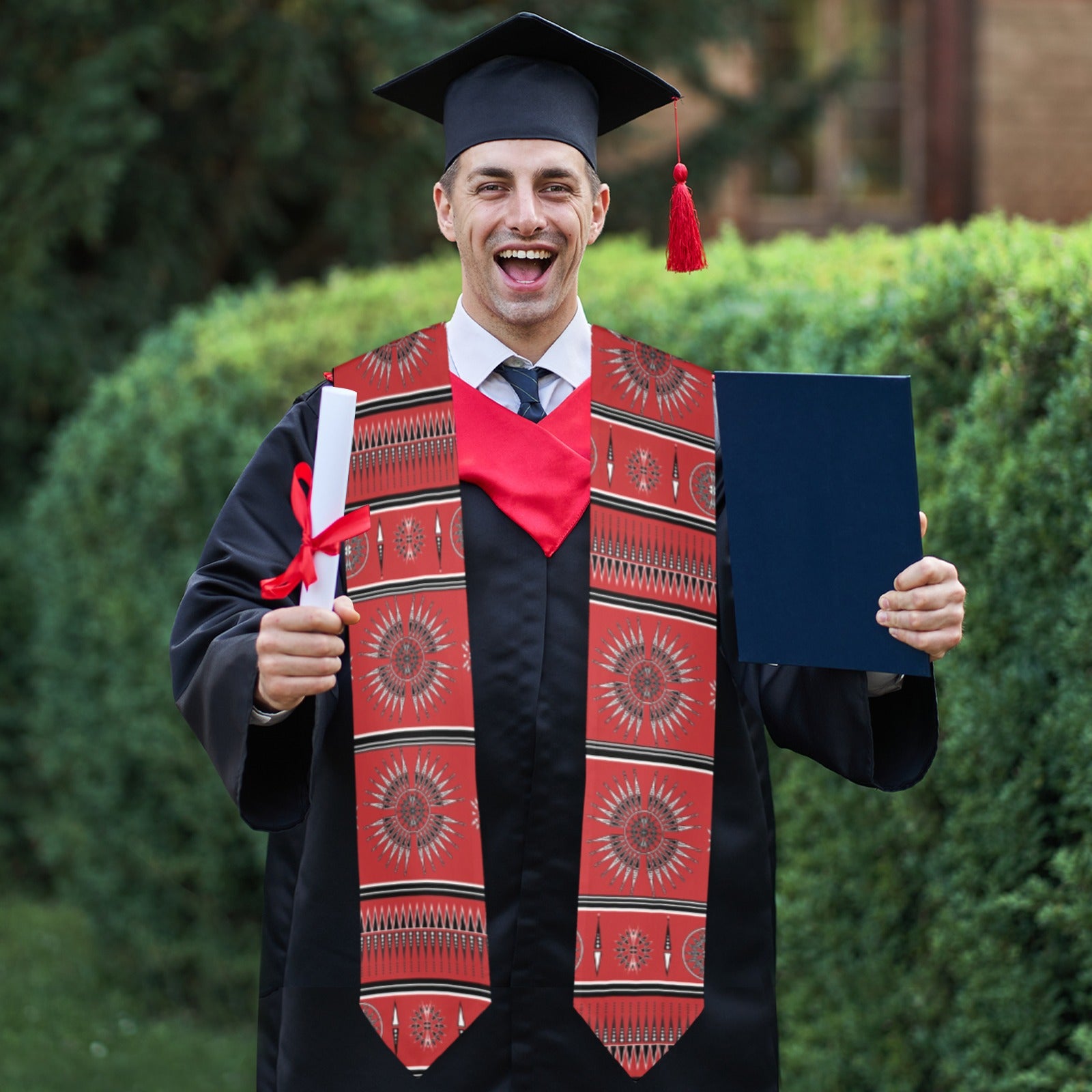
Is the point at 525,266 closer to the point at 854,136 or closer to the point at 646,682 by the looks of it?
the point at 646,682

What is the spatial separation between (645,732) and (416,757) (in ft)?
1.21

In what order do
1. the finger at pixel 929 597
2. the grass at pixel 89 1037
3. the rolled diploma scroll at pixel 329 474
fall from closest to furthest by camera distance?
the rolled diploma scroll at pixel 329 474 < the finger at pixel 929 597 < the grass at pixel 89 1037

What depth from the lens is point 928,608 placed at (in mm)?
2127

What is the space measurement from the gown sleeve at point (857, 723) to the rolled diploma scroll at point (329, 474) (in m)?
0.68

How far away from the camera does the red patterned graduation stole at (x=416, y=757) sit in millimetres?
2344

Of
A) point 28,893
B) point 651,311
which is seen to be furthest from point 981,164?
point 28,893

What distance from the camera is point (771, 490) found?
225cm

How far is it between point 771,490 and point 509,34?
88cm

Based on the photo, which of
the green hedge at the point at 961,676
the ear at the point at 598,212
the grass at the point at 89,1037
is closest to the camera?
the ear at the point at 598,212

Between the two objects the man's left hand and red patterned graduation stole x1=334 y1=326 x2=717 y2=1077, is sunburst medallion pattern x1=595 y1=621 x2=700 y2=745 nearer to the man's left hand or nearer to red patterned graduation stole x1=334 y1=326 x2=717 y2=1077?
red patterned graduation stole x1=334 y1=326 x2=717 y2=1077

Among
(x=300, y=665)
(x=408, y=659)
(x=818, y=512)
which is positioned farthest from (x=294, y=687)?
(x=818, y=512)

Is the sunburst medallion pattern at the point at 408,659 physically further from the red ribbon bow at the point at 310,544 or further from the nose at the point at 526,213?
the nose at the point at 526,213

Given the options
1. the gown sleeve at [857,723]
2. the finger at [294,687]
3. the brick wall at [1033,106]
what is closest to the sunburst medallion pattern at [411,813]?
the finger at [294,687]

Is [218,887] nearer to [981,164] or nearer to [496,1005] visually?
[496,1005]
